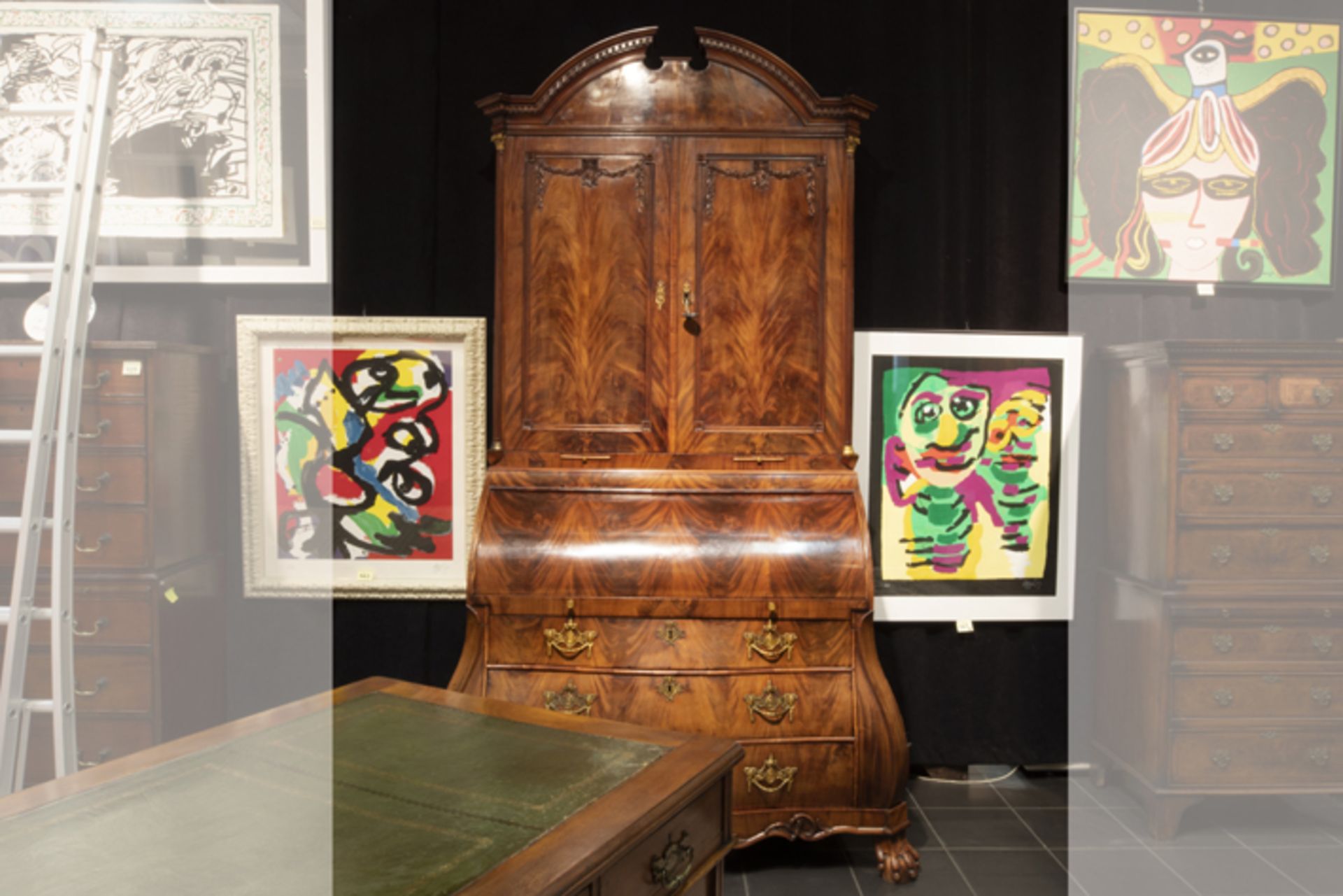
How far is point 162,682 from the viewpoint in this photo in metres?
1.00

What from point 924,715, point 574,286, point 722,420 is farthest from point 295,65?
point 924,715

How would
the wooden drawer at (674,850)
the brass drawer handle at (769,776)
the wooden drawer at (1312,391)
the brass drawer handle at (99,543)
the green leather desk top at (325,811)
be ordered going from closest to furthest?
the brass drawer handle at (99,543), the green leather desk top at (325,811), the wooden drawer at (674,850), the brass drawer handle at (769,776), the wooden drawer at (1312,391)

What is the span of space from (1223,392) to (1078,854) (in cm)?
149

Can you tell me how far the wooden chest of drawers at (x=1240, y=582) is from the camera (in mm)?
2832

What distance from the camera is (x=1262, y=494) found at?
287 centimetres

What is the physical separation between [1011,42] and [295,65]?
252 cm

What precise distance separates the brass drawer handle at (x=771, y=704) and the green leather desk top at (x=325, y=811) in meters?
1.20

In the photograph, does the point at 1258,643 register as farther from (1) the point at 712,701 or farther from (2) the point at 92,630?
(2) the point at 92,630

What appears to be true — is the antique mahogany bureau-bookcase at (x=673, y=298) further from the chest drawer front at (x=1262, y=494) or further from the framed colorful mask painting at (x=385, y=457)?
the chest drawer front at (x=1262, y=494)

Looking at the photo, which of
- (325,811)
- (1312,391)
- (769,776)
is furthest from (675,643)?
(1312,391)

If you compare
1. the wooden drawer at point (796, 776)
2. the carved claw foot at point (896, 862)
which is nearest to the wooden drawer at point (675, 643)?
the wooden drawer at point (796, 776)

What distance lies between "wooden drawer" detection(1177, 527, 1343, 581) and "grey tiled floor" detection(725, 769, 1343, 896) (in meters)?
0.77

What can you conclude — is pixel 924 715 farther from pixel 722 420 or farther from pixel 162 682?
pixel 162 682

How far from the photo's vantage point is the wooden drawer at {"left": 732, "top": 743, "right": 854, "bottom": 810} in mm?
2627
